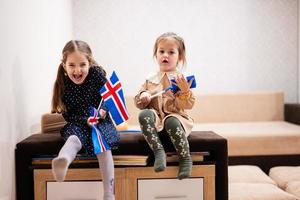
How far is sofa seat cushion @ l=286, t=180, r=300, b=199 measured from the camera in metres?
2.62

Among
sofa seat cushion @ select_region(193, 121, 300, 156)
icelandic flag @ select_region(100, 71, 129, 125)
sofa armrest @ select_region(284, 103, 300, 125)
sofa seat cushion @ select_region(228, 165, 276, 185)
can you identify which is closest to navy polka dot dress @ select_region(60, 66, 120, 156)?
icelandic flag @ select_region(100, 71, 129, 125)

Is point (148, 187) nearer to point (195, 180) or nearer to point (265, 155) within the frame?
point (195, 180)

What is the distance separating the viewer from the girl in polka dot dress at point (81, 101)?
6.43 feet

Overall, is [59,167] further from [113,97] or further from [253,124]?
[253,124]

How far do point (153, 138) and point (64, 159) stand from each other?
471 mm

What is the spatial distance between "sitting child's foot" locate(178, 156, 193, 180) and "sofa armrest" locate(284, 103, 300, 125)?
86.1 inches

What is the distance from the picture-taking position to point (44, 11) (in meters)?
2.91

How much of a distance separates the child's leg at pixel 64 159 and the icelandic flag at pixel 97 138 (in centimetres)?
9

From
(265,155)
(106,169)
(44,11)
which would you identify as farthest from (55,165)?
→ (265,155)

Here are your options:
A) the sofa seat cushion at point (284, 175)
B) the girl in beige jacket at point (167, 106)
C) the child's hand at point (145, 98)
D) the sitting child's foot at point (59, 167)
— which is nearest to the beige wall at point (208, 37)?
the sofa seat cushion at point (284, 175)

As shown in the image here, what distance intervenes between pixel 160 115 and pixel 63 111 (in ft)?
1.66

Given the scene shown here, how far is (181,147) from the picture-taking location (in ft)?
6.66

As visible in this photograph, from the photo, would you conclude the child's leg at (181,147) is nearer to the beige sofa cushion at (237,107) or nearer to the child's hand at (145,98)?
the child's hand at (145,98)

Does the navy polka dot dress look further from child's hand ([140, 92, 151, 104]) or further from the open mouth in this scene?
child's hand ([140, 92, 151, 104])
